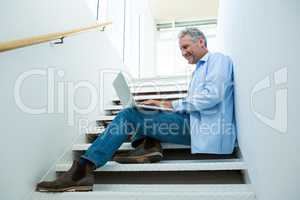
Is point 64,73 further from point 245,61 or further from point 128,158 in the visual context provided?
point 245,61

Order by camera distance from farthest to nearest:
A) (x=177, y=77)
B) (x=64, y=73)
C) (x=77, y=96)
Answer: (x=177, y=77) < (x=77, y=96) < (x=64, y=73)

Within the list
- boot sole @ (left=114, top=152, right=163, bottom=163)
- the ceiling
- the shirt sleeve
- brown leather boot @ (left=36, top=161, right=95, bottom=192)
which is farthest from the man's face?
the ceiling

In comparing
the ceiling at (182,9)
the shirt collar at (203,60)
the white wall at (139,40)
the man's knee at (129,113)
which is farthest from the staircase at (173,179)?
the ceiling at (182,9)

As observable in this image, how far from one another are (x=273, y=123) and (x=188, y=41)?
112 centimetres

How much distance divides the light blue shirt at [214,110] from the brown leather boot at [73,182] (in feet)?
1.84

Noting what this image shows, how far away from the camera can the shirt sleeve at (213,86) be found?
61.7 inches

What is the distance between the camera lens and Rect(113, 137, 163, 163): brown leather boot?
5.12 ft

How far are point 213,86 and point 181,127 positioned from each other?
303mm

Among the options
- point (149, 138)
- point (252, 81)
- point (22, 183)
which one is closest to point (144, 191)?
point (149, 138)

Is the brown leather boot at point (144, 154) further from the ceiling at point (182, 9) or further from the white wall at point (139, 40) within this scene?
the ceiling at point (182, 9)

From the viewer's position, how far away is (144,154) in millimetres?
1586

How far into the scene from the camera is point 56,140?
1666 millimetres

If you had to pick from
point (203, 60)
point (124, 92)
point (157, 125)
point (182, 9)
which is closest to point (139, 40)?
point (182, 9)

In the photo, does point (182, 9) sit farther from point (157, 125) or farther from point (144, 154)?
point (144, 154)
